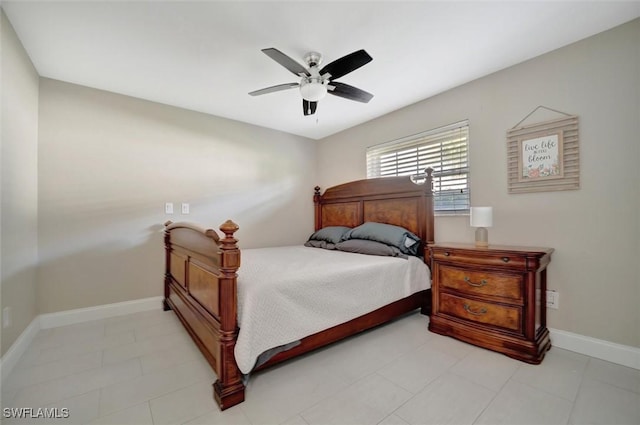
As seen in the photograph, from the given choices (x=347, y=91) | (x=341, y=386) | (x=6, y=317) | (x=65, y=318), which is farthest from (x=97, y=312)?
(x=347, y=91)

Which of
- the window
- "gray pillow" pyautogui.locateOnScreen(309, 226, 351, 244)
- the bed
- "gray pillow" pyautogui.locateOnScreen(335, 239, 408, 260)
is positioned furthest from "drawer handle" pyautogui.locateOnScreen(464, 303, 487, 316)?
"gray pillow" pyautogui.locateOnScreen(309, 226, 351, 244)

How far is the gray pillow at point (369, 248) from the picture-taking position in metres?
2.71

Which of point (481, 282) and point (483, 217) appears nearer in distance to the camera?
point (481, 282)

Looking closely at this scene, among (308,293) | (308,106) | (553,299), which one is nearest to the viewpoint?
(308,293)

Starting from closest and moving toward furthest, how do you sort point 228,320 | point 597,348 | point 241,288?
1. point 228,320
2. point 241,288
3. point 597,348

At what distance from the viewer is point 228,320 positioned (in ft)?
4.97

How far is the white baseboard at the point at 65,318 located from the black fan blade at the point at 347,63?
9.56ft

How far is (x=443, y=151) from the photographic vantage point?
9.70 ft

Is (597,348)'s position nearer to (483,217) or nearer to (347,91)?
(483,217)

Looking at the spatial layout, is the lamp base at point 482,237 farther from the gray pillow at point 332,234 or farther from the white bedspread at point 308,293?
the gray pillow at point 332,234

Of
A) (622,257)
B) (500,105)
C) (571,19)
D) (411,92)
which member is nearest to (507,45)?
(571,19)

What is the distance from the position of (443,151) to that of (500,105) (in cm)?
65

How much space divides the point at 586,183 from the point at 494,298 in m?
1.11

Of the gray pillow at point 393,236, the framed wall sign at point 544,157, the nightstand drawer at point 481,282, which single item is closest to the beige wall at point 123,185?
the gray pillow at point 393,236
